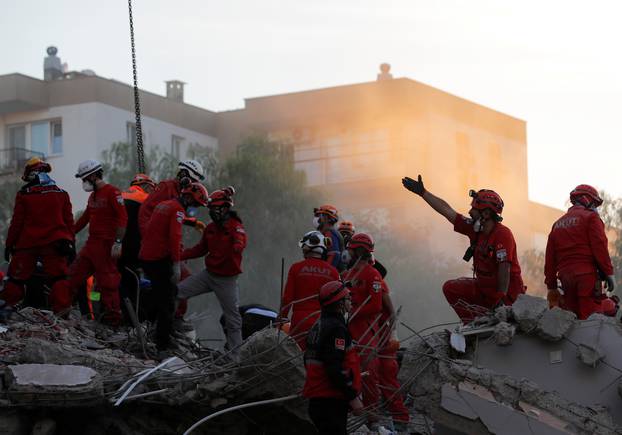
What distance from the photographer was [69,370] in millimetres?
10242

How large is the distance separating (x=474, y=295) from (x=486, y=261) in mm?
386

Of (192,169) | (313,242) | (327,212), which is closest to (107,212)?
(192,169)

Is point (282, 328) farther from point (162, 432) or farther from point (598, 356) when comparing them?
point (598, 356)

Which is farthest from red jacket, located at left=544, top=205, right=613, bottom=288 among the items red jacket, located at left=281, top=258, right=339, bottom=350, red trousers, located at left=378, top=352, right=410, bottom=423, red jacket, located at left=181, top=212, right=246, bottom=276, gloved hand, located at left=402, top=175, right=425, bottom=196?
red jacket, located at left=181, top=212, right=246, bottom=276

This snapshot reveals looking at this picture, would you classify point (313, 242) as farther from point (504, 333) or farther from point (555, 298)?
point (555, 298)

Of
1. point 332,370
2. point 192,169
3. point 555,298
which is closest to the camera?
point 332,370

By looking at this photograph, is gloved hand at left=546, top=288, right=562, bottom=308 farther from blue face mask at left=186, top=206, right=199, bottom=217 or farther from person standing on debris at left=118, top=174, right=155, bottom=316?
person standing on debris at left=118, top=174, right=155, bottom=316

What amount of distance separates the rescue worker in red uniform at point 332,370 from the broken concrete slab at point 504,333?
1.68m

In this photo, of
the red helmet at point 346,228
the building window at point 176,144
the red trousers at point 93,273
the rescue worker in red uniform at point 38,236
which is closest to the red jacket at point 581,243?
the red helmet at point 346,228

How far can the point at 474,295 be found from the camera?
1221cm

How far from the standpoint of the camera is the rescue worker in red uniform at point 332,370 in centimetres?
895

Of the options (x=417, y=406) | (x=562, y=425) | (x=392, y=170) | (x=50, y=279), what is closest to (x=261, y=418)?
(x=417, y=406)

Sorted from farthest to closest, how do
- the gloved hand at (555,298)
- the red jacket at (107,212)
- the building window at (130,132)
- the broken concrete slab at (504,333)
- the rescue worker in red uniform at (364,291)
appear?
the building window at (130,132)
the red jacket at (107,212)
the gloved hand at (555,298)
the rescue worker in red uniform at (364,291)
the broken concrete slab at (504,333)

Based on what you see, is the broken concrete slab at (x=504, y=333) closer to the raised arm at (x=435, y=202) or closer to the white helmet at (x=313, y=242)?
the white helmet at (x=313, y=242)
